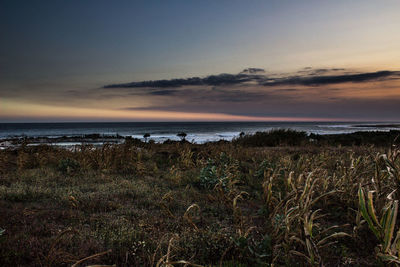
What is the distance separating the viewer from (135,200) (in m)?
5.45

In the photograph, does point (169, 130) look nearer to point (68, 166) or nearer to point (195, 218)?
point (68, 166)

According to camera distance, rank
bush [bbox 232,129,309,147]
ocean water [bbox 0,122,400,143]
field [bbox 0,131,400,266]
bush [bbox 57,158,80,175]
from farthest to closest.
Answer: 1. ocean water [bbox 0,122,400,143]
2. bush [bbox 232,129,309,147]
3. bush [bbox 57,158,80,175]
4. field [bbox 0,131,400,266]

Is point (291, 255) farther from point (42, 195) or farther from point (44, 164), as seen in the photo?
point (44, 164)

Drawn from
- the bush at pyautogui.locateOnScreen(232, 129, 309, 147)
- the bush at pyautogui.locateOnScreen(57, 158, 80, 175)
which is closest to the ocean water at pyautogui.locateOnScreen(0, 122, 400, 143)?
the bush at pyautogui.locateOnScreen(232, 129, 309, 147)

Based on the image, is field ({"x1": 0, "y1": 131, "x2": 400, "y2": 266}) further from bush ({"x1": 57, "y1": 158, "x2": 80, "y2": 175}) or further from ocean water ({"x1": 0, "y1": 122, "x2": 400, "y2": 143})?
ocean water ({"x1": 0, "y1": 122, "x2": 400, "y2": 143})

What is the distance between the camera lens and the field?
112 inches

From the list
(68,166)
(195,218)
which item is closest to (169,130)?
(68,166)

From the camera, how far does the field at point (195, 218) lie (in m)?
2.83

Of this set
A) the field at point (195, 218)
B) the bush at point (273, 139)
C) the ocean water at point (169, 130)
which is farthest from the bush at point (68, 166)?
the ocean water at point (169, 130)

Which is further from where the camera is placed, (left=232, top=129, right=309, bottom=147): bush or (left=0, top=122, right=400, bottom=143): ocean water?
(left=0, top=122, right=400, bottom=143): ocean water

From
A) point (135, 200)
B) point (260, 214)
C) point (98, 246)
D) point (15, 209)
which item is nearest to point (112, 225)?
point (98, 246)

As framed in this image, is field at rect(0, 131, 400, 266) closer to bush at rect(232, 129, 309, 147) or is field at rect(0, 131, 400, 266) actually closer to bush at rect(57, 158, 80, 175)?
bush at rect(57, 158, 80, 175)

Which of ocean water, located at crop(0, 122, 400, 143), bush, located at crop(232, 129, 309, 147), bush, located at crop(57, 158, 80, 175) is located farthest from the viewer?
ocean water, located at crop(0, 122, 400, 143)

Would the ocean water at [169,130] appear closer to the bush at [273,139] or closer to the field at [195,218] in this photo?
the bush at [273,139]
